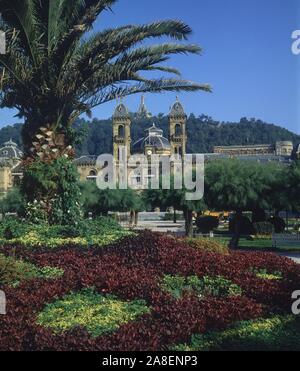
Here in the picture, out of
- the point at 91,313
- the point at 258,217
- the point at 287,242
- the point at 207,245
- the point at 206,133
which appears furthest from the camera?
the point at 206,133

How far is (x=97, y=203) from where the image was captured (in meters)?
27.6

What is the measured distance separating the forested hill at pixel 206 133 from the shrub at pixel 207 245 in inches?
2381

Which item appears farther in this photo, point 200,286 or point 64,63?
point 64,63

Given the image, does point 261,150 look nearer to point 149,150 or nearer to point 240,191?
point 149,150

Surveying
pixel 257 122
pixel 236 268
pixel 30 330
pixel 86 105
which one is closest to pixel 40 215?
pixel 86 105

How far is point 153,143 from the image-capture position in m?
60.2

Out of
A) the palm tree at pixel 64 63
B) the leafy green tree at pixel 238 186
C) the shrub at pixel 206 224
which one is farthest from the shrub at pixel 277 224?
the palm tree at pixel 64 63

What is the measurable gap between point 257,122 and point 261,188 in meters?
83.3

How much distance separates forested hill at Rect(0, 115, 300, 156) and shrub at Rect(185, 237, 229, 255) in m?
60.5

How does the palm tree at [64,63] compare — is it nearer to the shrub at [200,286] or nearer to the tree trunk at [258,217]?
the shrub at [200,286]

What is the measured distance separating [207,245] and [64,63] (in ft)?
12.5

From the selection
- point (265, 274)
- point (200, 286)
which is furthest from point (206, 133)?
point (200, 286)

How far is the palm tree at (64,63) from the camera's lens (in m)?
9.28
